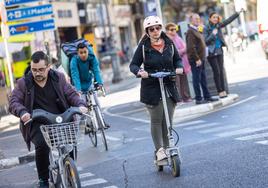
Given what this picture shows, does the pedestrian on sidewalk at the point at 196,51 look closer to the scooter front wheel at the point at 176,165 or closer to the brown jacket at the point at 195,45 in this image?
the brown jacket at the point at 195,45

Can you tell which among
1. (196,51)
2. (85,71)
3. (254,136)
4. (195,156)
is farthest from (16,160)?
(196,51)

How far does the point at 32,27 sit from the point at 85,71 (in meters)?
9.16

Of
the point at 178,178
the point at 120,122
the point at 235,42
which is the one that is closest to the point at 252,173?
the point at 178,178

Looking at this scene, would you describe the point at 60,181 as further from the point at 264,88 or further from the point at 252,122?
the point at 264,88

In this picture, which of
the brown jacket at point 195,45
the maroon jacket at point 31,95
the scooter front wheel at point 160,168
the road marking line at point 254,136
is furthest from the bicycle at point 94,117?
the maroon jacket at point 31,95

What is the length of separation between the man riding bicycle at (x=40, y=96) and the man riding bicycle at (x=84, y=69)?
15.5 feet

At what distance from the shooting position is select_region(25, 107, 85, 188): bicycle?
6.91 meters

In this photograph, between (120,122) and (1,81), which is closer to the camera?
(120,122)

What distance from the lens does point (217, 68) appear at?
16500 mm

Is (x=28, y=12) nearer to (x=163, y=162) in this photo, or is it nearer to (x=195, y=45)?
(x=195, y=45)

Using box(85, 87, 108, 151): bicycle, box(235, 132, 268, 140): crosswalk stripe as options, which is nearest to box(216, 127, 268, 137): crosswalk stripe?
box(235, 132, 268, 140): crosswalk stripe

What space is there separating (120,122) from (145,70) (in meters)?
7.80

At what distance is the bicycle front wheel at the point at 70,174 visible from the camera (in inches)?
270

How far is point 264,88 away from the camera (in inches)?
730
